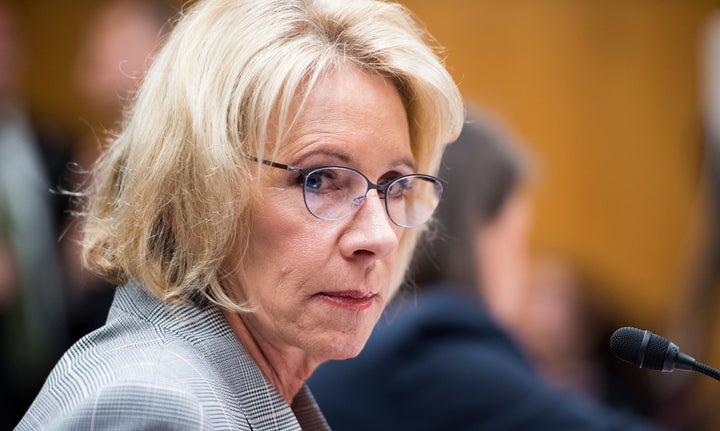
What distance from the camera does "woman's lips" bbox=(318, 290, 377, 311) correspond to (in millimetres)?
1359

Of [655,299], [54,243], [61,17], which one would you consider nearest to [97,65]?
[54,243]

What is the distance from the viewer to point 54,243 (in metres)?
2.92

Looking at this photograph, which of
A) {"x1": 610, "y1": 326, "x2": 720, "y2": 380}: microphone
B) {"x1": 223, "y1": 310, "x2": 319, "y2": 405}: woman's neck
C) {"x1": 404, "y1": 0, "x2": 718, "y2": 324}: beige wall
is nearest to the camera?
{"x1": 610, "y1": 326, "x2": 720, "y2": 380}: microphone

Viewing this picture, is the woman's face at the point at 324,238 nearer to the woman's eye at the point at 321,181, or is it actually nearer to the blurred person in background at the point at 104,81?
the woman's eye at the point at 321,181

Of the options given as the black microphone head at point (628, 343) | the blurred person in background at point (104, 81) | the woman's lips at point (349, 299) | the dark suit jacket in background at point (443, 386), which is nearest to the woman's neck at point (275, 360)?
the woman's lips at point (349, 299)

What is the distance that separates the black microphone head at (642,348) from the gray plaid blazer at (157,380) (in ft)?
1.52

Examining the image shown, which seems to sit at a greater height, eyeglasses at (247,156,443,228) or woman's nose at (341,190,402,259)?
eyeglasses at (247,156,443,228)

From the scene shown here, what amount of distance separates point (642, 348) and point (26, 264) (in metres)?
2.07

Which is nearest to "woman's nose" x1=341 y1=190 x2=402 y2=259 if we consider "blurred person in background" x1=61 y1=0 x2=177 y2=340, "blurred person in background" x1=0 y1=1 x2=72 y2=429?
"blurred person in background" x1=61 y1=0 x2=177 y2=340

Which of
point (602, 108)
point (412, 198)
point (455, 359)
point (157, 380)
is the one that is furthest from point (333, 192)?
point (602, 108)

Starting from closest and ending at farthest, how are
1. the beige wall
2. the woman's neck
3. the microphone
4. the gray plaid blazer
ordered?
1. the gray plaid blazer
2. the microphone
3. the woman's neck
4. the beige wall

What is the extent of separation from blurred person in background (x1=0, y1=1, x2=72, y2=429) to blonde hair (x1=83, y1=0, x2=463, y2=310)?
1.48m

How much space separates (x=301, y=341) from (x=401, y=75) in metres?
0.43

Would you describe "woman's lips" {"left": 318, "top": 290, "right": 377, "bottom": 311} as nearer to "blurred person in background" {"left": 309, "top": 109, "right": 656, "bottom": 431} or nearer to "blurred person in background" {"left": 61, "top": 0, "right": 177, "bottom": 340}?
"blurred person in background" {"left": 309, "top": 109, "right": 656, "bottom": 431}
